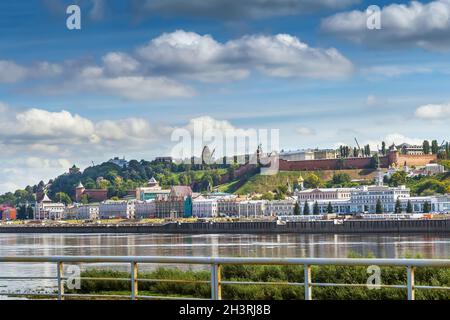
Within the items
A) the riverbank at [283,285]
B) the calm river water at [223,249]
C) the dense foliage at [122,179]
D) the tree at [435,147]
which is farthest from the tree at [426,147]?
the riverbank at [283,285]

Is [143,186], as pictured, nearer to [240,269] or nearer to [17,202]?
[17,202]

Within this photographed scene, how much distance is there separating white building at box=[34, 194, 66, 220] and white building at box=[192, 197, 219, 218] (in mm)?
23482

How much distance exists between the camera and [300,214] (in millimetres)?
87688

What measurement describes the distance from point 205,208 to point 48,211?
26566mm

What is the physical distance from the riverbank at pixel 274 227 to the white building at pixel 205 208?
1540 cm

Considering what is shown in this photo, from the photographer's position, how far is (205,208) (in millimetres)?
98188

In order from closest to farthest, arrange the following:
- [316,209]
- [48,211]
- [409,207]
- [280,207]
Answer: [409,207], [316,209], [280,207], [48,211]

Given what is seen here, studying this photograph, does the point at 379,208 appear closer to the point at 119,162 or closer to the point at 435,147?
the point at 435,147

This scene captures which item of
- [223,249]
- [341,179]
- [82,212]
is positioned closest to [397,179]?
[341,179]

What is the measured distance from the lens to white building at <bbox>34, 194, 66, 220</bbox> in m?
115
